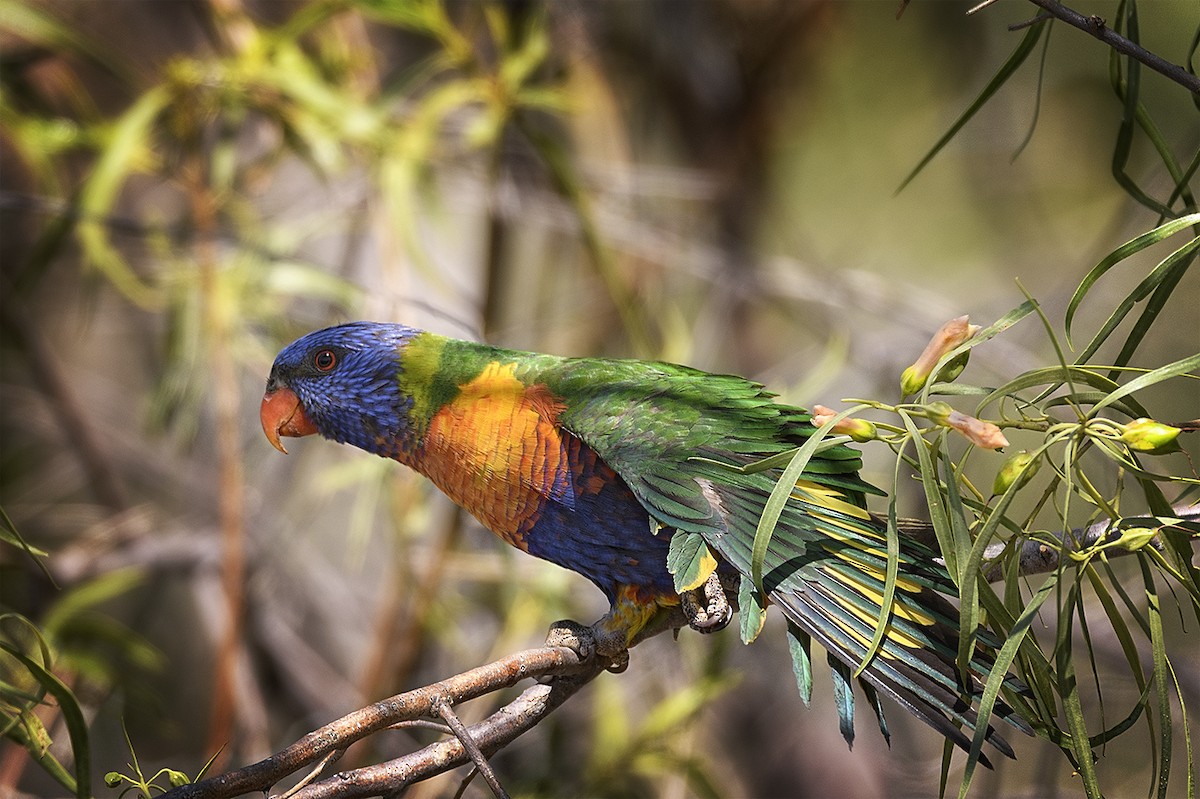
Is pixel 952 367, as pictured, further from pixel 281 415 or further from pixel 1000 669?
pixel 281 415

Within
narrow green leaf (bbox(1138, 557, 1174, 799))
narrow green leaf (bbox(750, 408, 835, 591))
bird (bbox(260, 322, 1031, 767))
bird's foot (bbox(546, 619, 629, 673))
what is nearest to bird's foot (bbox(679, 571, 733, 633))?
bird (bbox(260, 322, 1031, 767))

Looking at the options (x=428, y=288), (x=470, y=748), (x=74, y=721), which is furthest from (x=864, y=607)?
(x=428, y=288)

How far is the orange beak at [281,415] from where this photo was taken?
4.01 feet

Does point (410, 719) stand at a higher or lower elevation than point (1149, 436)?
lower

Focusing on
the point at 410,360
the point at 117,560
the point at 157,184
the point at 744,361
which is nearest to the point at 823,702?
the point at 744,361

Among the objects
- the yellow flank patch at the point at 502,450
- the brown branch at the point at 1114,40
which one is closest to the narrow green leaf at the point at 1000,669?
the brown branch at the point at 1114,40

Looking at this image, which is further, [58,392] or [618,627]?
[58,392]

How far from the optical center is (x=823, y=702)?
2924 millimetres

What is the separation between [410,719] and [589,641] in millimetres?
293

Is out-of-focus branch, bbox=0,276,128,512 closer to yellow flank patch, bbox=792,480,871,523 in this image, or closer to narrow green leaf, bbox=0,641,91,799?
narrow green leaf, bbox=0,641,91,799

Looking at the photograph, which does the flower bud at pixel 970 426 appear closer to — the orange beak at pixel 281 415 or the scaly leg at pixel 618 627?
the scaly leg at pixel 618 627

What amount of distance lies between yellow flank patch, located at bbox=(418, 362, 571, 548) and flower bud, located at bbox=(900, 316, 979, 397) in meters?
0.44

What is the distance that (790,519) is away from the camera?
3.14ft

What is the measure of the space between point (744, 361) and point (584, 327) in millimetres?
734
